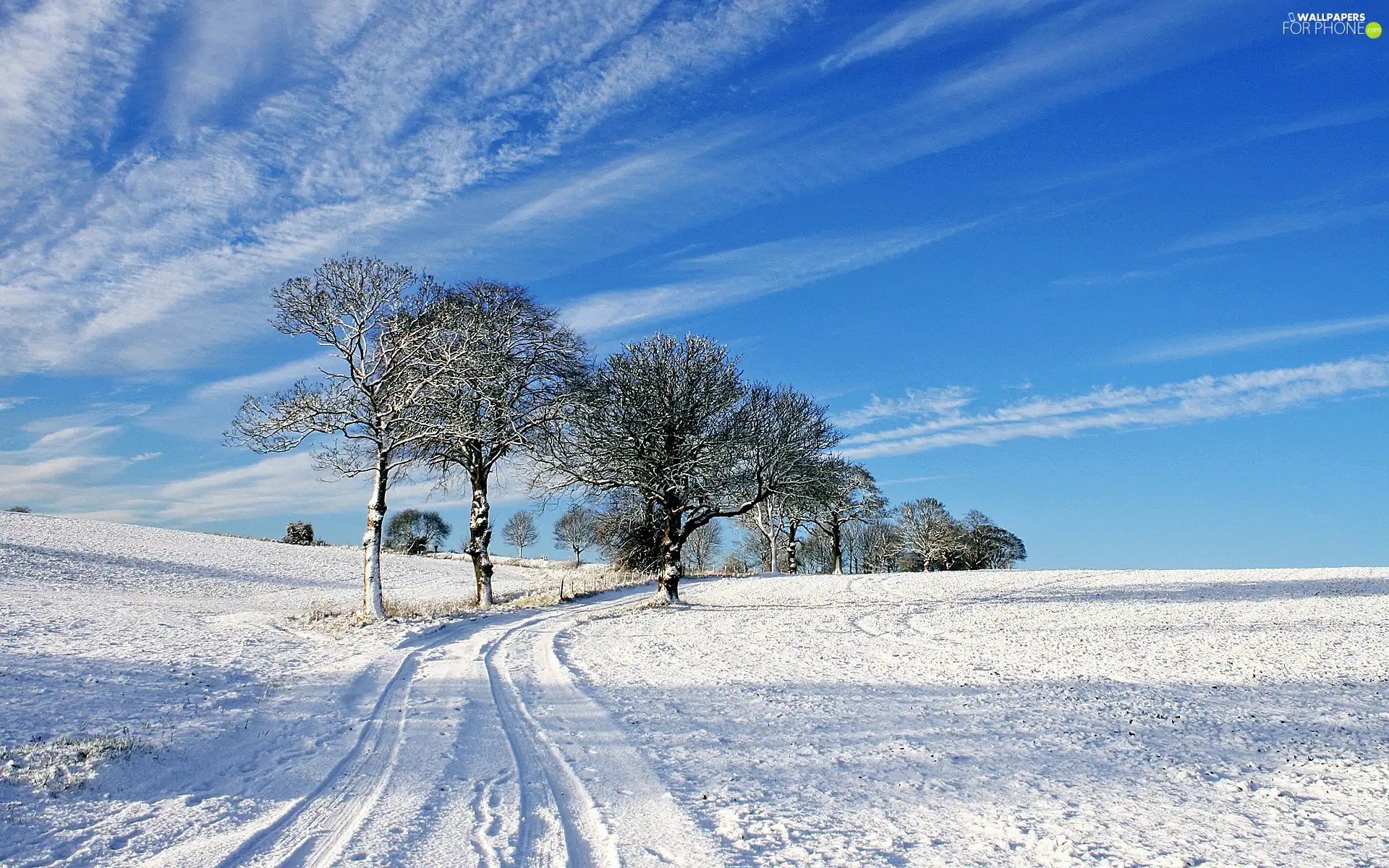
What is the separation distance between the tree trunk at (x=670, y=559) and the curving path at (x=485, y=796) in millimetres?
18988

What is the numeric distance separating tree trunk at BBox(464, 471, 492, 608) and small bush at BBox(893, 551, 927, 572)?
54.6m

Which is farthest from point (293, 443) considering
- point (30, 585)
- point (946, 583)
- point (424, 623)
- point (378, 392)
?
point (946, 583)

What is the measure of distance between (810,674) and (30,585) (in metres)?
29.2

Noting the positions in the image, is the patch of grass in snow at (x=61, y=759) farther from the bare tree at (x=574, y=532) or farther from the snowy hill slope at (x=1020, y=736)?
the bare tree at (x=574, y=532)

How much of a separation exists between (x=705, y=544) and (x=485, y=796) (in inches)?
3136

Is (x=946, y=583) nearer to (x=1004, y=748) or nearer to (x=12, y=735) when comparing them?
(x=1004, y=748)

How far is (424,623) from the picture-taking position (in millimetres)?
20625

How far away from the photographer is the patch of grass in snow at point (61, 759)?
680 centimetres

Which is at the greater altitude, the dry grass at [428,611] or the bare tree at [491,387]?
the bare tree at [491,387]

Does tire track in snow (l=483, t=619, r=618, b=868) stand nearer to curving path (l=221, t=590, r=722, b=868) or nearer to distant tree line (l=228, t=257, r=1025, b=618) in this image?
curving path (l=221, t=590, r=722, b=868)

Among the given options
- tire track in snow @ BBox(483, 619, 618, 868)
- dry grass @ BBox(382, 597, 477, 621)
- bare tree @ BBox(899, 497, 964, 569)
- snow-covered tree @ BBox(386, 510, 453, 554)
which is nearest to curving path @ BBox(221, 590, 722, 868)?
tire track in snow @ BBox(483, 619, 618, 868)

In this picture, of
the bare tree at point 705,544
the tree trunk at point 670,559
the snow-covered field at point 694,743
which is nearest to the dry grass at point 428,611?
the snow-covered field at point 694,743

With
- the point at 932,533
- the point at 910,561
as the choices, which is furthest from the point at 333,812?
the point at 910,561

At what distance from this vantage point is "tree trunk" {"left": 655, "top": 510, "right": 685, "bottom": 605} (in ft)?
99.5
